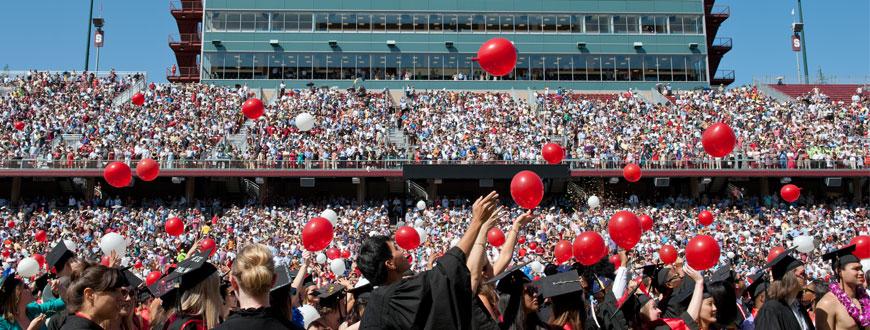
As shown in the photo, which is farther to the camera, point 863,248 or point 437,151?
point 437,151

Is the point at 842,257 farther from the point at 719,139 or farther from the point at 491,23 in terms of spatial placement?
the point at 491,23

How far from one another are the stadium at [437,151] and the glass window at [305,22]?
0.44 ft

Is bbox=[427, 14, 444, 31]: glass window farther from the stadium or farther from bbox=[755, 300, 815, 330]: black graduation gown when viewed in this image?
bbox=[755, 300, 815, 330]: black graduation gown

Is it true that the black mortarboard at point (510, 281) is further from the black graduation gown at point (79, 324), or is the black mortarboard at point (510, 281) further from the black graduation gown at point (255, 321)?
the black graduation gown at point (79, 324)

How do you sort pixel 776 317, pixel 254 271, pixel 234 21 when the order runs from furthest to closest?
1. pixel 234 21
2. pixel 776 317
3. pixel 254 271

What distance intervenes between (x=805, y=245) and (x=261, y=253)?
44.1 ft

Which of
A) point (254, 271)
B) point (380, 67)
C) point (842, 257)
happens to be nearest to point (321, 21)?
point (380, 67)

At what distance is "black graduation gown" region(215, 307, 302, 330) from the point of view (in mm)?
4133

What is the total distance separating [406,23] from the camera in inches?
1991

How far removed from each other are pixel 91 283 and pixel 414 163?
30547mm

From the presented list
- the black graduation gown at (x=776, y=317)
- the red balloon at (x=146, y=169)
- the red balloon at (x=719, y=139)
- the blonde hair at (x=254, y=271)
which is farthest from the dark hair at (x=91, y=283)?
the red balloon at (x=146, y=169)

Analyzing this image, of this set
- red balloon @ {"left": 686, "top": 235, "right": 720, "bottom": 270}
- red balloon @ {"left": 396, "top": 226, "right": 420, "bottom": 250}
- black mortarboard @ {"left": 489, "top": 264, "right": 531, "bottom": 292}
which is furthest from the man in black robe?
red balloon @ {"left": 396, "top": 226, "right": 420, "bottom": 250}

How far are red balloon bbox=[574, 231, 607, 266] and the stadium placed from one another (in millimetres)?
40

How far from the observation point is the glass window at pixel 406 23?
50500mm
